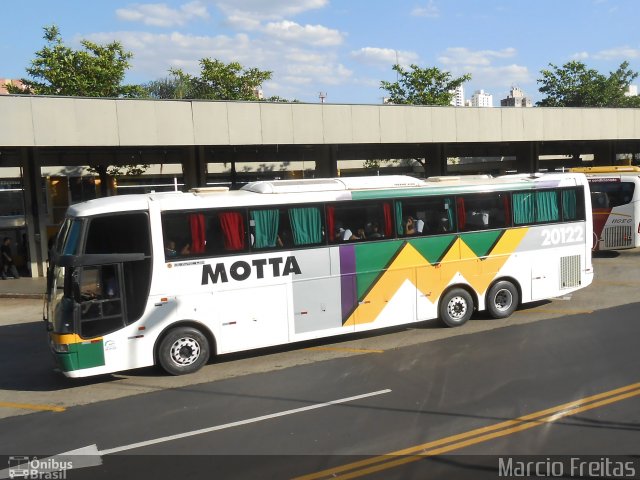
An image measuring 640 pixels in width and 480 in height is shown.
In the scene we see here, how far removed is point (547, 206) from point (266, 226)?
692cm

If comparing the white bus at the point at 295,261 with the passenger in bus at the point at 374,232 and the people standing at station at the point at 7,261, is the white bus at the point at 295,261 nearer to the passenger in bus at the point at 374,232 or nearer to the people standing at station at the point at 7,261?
the passenger in bus at the point at 374,232

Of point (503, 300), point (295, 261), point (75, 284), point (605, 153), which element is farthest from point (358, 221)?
point (605, 153)

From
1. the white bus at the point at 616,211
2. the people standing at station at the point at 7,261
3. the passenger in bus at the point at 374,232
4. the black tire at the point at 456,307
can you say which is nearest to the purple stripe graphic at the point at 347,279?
the passenger in bus at the point at 374,232

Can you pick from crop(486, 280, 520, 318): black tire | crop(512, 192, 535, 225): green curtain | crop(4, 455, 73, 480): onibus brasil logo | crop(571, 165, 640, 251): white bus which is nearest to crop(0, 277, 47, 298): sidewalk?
crop(4, 455, 73, 480): onibus brasil logo

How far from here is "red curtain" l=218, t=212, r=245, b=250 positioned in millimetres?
10344

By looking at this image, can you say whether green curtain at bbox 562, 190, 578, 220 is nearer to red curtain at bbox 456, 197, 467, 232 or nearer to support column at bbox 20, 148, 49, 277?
red curtain at bbox 456, 197, 467, 232

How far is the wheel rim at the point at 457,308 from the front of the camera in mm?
12531

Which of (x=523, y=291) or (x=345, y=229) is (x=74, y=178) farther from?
(x=523, y=291)

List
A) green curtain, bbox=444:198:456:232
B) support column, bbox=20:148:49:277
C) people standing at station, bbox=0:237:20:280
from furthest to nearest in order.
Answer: support column, bbox=20:148:49:277, people standing at station, bbox=0:237:20:280, green curtain, bbox=444:198:456:232

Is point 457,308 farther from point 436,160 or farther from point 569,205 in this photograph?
point 436,160

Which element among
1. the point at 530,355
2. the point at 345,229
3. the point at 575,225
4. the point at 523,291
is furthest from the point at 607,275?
the point at 345,229

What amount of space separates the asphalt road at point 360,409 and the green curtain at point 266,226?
2.18 metres

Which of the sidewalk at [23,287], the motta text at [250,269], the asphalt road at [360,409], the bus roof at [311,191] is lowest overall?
the asphalt road at [360,409]

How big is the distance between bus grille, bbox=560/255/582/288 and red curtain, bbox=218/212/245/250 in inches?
309
